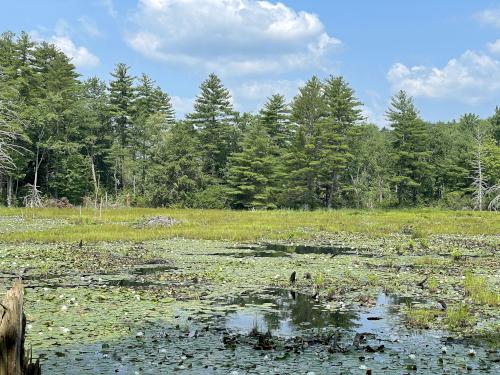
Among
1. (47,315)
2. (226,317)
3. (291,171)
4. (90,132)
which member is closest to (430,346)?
(226,317)

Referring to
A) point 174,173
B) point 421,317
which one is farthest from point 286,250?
point 174,173

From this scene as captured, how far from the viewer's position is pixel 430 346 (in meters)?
10.1

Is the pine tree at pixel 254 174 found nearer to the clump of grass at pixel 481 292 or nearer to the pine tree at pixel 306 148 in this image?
the pine tree at pixel 306 148

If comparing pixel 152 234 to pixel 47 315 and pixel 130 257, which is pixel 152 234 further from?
pixel 47 315

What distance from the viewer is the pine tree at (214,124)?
252ft

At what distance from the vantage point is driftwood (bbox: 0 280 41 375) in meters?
5.11

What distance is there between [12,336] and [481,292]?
41.6ft

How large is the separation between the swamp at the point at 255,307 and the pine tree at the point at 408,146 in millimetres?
46731

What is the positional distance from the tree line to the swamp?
39.7 metres

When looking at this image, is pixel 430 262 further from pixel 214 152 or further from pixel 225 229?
pixel 214 152

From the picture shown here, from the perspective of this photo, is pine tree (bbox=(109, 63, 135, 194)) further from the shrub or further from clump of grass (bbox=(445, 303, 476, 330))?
clump of grass (bbox=(445, 303, 476, 330))

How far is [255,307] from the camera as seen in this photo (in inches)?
524

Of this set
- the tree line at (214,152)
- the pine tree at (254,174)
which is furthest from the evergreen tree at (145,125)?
the pine tree at (254,174)

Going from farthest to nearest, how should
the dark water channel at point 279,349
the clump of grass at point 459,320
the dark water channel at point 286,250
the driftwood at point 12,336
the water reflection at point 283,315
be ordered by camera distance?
1. the dark water channel at point 286,250
2. the water reflection at point 283,315
3. the clump of grass at point 459,320
4. the dark water channel at point 279,349
5. the driftwood at point 12,336
